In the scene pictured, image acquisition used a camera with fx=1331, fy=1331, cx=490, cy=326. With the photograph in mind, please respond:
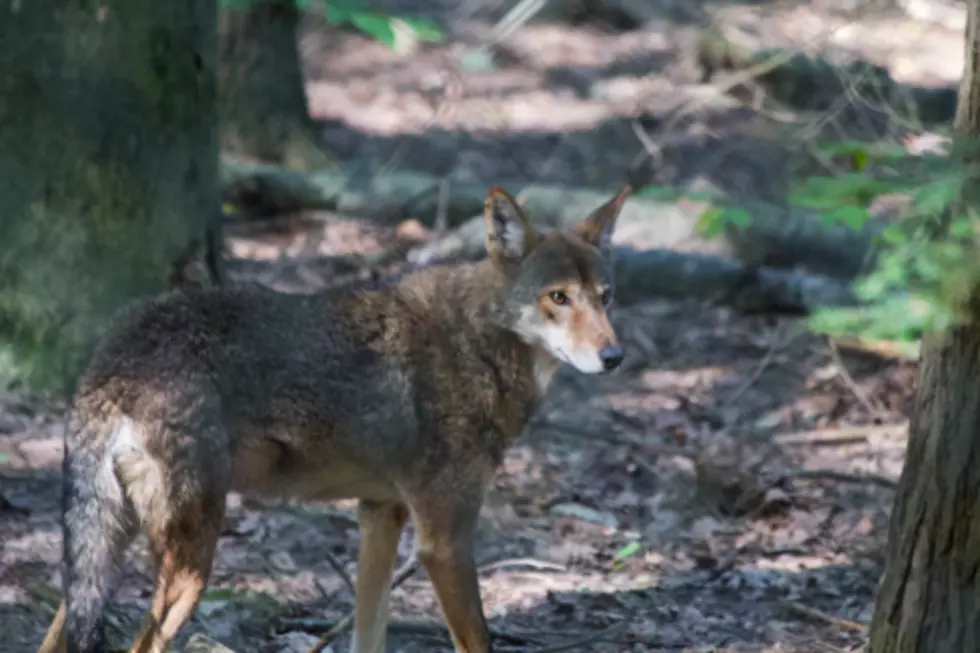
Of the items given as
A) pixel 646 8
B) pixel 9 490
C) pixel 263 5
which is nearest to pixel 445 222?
pixel 263 5

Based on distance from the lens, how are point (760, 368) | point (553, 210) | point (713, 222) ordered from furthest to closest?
point (553, 210), point (760, 368), point (713, 222)

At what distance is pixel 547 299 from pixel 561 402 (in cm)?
381

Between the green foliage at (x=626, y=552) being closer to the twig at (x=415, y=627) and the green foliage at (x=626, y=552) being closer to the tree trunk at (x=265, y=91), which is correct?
the twig at (x=415, y=627)

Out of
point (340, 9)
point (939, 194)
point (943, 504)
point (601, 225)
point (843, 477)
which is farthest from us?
point (843, 477)

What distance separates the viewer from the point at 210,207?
8.67m

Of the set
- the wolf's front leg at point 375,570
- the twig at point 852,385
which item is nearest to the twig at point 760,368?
the twig at point 852,385

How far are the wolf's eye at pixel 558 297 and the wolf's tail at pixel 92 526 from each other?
2.10 m

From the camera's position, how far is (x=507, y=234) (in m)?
6.38

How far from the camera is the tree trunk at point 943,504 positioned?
15.9 feet

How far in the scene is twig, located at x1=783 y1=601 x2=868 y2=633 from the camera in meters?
6.64

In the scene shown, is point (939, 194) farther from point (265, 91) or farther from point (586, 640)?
point (265, 91)

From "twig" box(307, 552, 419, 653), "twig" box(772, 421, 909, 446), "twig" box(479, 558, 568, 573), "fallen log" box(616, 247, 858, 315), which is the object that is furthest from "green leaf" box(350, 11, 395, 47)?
"fallen log" box(616, 247, 858, 315)

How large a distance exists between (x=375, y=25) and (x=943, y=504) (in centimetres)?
406

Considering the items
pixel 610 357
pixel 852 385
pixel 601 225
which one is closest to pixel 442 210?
pixel 852 385
